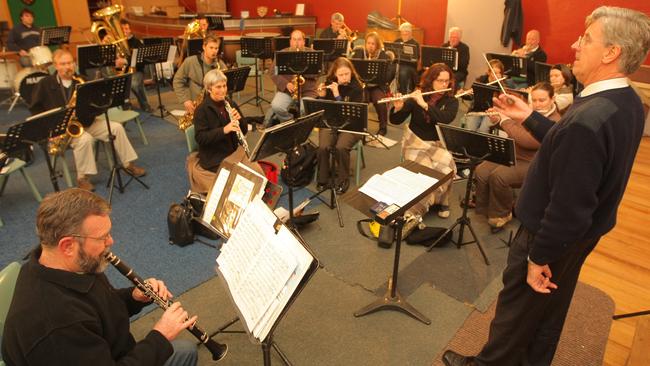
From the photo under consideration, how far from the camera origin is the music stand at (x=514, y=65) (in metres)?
6.23

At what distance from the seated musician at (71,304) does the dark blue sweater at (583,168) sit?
5.39 feet

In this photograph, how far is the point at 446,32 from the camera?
8.77m

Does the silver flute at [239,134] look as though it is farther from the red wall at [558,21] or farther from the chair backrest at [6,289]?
the red wall at [558,21]

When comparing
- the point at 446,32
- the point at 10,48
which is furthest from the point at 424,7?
the point at 10,48

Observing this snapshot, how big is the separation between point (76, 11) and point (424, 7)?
920 centimetres

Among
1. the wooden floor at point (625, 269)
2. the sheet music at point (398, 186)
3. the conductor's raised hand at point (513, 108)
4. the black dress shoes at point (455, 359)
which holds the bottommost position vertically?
the wooden floor at point (625, 269)

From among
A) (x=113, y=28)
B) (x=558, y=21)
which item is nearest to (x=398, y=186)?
(x=113, y=28)

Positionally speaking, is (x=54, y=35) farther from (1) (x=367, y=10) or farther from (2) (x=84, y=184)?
(1) (x=367, y=10)

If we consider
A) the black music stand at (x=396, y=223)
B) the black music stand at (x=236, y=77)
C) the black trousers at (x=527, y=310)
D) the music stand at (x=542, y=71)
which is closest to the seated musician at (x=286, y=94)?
the black music stand at (x=236, y=77)

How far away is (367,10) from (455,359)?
30.3 feet

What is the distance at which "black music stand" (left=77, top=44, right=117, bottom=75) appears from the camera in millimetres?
5738

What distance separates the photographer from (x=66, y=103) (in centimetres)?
455

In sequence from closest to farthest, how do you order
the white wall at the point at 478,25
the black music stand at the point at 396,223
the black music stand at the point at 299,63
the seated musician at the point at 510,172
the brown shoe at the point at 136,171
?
the black music stand at the point at 396,223 < the seated musician at the point at 510,172 < the brown shoe at the point at 136,171 < the black music stand at the point at 299,63 < the white wall at the point at 478,25

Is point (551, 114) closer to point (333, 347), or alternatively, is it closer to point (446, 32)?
point (333, 347)
